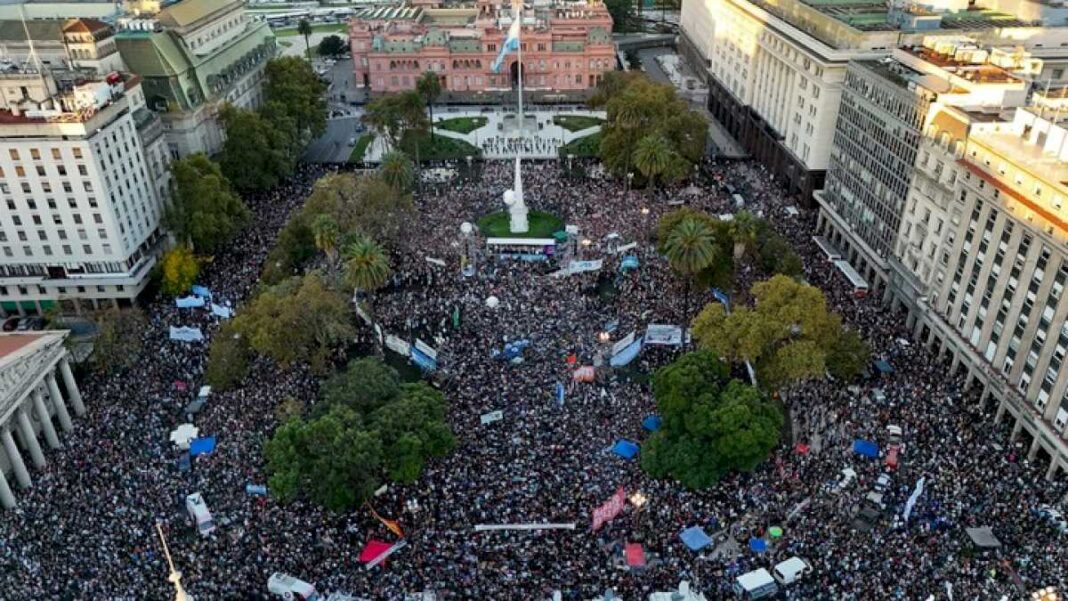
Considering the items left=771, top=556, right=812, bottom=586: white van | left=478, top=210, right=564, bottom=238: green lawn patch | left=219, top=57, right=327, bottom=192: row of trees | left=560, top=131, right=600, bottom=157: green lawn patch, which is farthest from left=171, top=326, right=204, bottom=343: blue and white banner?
left=560, top=131, right=600, bottom=157: green lawn patch

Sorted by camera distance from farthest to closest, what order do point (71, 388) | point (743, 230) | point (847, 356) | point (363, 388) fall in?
point (743, 230) < point (71, 388) < point (847, 356) < point (363, 388)

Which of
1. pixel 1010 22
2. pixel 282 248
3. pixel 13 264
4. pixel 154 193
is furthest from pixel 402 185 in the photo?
pixel 1010 22

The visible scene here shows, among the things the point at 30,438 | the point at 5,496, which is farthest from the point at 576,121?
the point at 5,496

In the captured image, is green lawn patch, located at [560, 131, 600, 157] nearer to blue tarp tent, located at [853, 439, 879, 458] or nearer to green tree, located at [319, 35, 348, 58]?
blue tarp tent, located at [853, 439, 879, 458]

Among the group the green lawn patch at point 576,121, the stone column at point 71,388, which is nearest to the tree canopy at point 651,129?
the green lawn patch at point 576,121

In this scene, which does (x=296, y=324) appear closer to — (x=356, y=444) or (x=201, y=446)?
(x=201, y=446)

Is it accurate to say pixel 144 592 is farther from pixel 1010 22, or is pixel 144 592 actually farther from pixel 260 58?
pixel 1010 22
